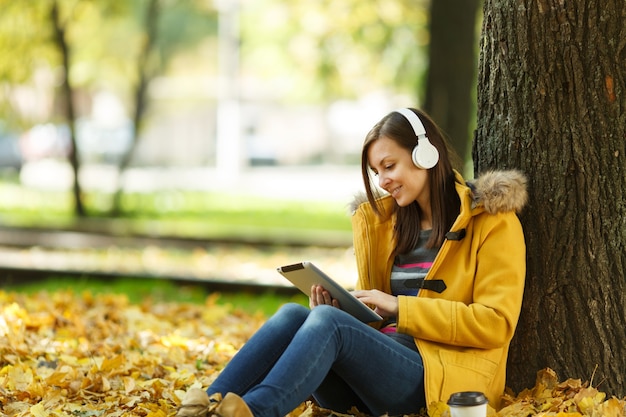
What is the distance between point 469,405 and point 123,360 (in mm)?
2241

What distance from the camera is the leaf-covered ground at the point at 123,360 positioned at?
13.4ft

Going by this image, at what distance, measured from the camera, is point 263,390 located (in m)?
3.49

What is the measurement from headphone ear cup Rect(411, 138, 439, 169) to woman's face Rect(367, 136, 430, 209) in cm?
8

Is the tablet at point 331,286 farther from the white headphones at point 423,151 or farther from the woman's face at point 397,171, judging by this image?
the white headphones at point 423,151

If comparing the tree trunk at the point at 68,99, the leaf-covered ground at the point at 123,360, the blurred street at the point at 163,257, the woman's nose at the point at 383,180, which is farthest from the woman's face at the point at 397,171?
the tree trunk at the point at 68,99

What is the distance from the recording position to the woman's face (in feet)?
13.4

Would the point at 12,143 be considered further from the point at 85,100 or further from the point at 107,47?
the point at 107,47

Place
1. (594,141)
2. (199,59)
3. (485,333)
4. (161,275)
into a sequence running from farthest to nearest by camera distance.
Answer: (199,59) < (161,275) < (594,141) < (485,333)

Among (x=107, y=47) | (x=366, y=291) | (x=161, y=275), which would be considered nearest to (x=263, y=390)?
(x=366, y=291)

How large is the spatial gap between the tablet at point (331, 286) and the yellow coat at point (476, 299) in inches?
6.4

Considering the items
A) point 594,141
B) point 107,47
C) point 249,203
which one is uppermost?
point 107,47

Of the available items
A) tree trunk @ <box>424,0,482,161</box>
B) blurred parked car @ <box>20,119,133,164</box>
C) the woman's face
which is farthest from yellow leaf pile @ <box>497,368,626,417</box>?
blurred parked car @ <box>20,119,133,164</box>

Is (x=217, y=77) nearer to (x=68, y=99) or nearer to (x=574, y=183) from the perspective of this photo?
(x=68, y=99)

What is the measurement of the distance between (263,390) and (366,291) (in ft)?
2.36
